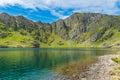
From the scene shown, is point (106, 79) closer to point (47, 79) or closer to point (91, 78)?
point (91, 78)

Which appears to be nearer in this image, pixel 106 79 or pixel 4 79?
pixel 106 79

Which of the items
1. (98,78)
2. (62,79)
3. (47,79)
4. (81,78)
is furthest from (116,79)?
(47,79)

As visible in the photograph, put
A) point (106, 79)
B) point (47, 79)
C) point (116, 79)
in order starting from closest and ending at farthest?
point (116, 79) < point (106, 79) < point (47, 79)

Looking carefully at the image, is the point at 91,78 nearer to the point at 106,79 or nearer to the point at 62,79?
the point at 106,79

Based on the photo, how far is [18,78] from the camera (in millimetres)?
61625

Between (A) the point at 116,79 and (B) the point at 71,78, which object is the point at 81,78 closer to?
(B) the point at 71,78

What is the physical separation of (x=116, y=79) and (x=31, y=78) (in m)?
29.5

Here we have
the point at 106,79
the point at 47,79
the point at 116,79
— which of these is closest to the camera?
the point at 116,79

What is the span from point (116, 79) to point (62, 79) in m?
17.8

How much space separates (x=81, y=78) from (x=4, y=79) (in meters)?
27.2

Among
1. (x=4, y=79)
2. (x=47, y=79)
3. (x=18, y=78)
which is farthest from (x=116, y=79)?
(x=4, y=79)

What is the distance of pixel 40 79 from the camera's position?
59688 mm

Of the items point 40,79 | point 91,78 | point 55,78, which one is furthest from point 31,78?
point 91,78

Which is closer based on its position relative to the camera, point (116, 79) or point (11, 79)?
point (116, 79)
